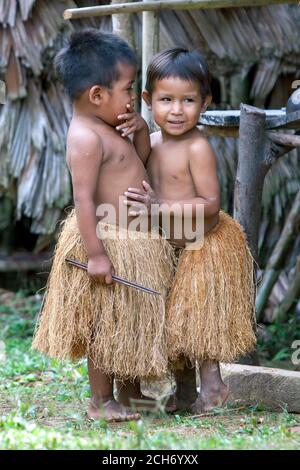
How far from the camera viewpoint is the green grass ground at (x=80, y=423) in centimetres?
273

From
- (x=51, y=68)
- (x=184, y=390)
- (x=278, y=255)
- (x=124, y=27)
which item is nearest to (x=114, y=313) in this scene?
(x=184, y=390)

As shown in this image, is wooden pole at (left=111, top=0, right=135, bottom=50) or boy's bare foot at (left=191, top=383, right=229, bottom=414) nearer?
boy's bare foot at (left=191, top=383, right=229, bottom=414)

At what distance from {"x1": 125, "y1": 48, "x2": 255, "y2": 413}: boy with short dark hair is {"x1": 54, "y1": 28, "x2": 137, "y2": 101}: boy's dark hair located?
16cm

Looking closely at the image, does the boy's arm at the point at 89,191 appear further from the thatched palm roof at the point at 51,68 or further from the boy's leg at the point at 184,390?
the thatched palm roof at the point at 51,68

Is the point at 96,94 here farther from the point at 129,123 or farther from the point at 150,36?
the point at 150,36

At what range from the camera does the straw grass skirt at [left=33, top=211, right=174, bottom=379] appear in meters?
3.39

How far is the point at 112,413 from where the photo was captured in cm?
350

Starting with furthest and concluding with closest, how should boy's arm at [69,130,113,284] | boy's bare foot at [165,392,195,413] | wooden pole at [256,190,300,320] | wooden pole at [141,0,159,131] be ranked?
wooden pole at [256,190,300,320] < wooden pole at [141,0,159,131] < boy's bare foot at [165,392,195,413] < boy's arm at [69,130,113,284]

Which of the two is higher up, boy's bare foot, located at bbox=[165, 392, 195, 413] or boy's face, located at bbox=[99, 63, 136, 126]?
boy's face, located at bbox=[99, 63, 136, 126]

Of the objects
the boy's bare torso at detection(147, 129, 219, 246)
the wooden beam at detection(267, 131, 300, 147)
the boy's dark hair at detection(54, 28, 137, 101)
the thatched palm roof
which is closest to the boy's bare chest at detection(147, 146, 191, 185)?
the boy's bare torso at detection(147, 129, 219, 246)

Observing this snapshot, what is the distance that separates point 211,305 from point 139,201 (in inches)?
18.9

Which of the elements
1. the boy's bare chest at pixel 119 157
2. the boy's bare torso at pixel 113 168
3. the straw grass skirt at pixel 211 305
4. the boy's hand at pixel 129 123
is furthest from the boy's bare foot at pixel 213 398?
the boy's hand at pixel 129 123

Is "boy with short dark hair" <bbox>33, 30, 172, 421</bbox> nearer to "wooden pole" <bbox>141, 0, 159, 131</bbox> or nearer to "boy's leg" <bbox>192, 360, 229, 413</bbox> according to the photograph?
"boy's leg" <bbox>192, 360, 229, 413</bbox>
